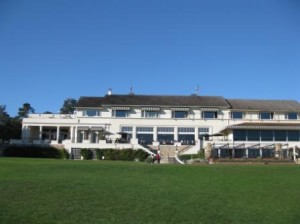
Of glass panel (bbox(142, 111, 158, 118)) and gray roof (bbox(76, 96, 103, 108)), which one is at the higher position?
gray roof (bbox(76, 96, 103, 108))

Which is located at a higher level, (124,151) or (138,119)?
(138,119)

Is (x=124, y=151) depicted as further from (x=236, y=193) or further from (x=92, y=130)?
(x=236, y=193)

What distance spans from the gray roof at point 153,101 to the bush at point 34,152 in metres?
13.1

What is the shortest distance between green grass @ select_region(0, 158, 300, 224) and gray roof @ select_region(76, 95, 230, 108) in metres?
47.0

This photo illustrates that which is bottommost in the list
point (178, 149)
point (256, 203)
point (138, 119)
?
point (256, 203)

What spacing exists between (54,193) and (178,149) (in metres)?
42.1

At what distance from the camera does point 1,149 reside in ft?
200

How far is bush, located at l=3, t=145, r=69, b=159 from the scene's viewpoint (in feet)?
192

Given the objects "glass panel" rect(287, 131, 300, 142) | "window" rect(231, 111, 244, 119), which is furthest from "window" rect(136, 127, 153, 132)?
"glass panel" rect(287, 131, 300, 142)

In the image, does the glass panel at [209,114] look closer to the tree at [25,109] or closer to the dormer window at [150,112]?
the dormer window at [150,112]

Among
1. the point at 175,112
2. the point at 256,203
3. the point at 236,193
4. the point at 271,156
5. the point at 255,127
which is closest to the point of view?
the point at 256,203

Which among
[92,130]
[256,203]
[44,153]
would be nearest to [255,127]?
[92,130]

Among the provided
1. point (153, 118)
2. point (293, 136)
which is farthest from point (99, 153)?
point (293, 136)

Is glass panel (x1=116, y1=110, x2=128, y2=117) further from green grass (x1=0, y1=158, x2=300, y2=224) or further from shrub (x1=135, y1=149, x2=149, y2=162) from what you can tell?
green grass (x1=0, y1=158, x2=300, y2=224)
